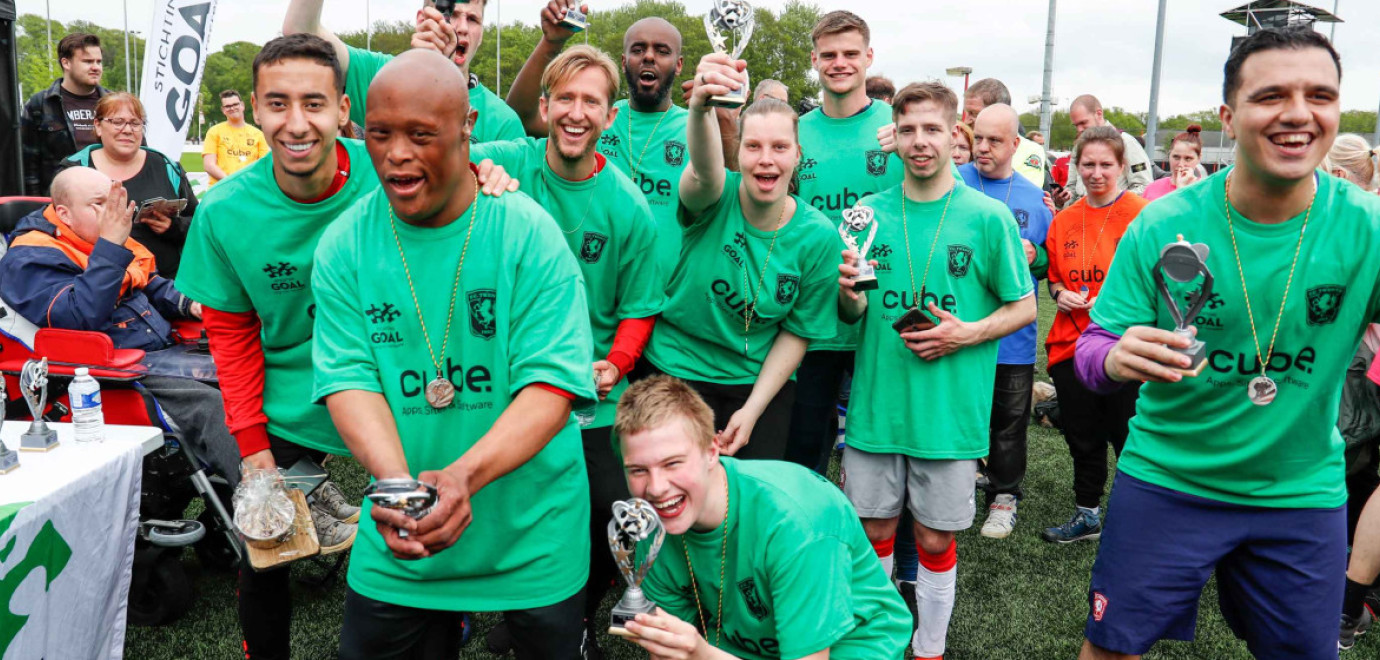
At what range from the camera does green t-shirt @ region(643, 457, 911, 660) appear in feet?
7.73

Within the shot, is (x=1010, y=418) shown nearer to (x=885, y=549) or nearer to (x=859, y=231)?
(x=885, y=549)

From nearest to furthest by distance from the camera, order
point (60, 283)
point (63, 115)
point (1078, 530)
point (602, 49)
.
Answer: point (60, 283) → point (1078, 530) → point (63, 115) → point (602, 49)

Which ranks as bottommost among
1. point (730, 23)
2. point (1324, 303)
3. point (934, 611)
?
point (934, 611)

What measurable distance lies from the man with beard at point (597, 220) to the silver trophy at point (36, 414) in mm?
1750

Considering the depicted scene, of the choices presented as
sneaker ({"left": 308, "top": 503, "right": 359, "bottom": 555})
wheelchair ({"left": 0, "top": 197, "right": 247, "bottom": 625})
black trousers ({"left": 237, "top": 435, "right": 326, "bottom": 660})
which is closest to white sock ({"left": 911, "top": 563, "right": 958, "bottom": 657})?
sneaker ({"left": 308, "top": 503, "right": 359, "bottom": 555})

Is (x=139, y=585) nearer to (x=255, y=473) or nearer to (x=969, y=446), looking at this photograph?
(x=255, y=473)

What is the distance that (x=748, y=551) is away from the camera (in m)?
2.48

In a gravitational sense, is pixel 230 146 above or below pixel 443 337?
Answer: above

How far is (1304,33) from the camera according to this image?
8.04 feet

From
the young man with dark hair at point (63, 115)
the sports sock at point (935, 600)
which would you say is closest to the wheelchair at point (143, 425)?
the sports sock at point (935, 600)

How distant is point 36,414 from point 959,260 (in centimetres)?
338

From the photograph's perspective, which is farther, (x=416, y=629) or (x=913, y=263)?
(x=913, y=263)

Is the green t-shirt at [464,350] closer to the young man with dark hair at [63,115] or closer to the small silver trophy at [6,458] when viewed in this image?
the small silver trophy at [6,458]

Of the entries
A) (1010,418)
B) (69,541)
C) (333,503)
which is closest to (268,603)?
(333,503)
